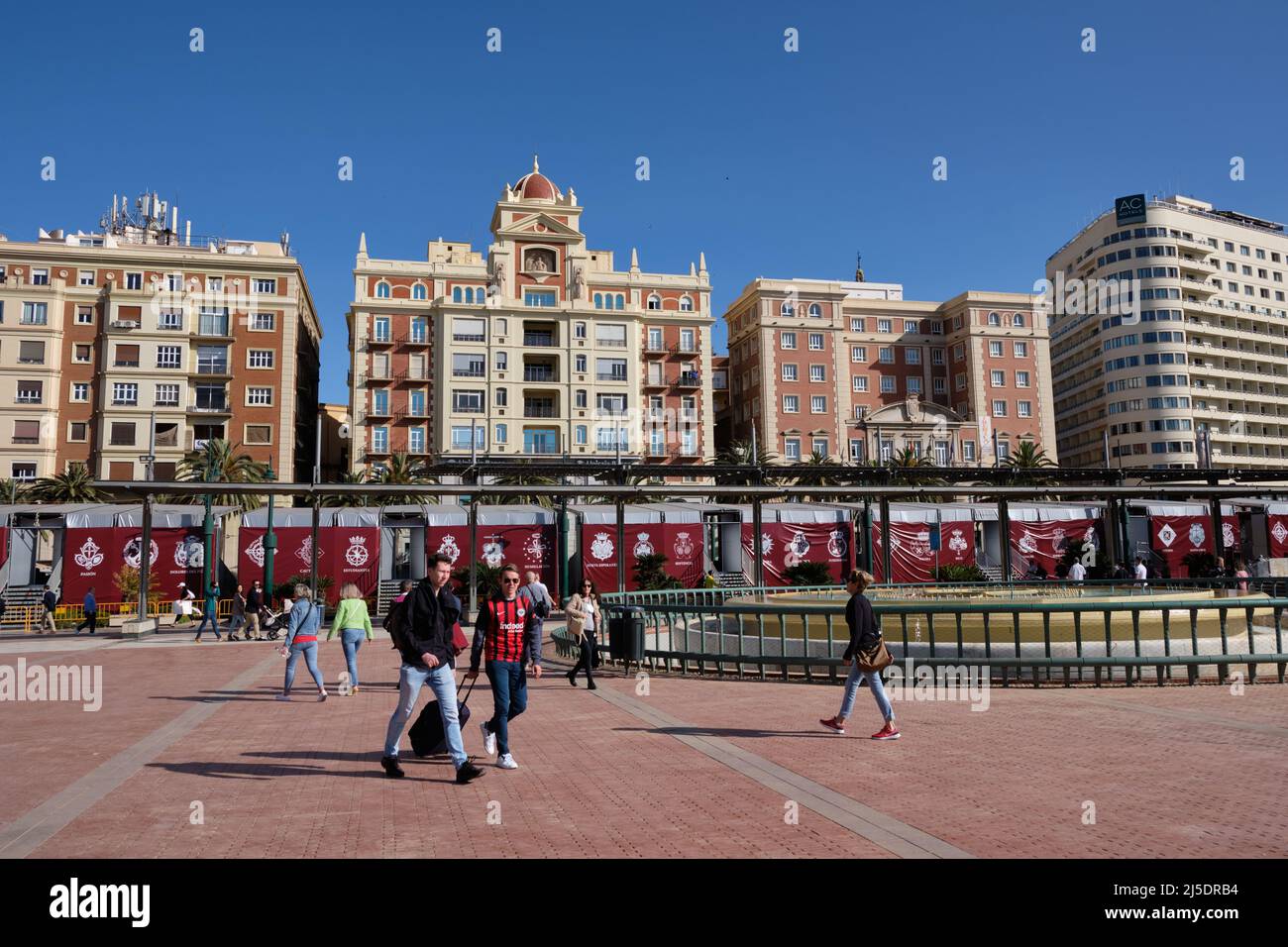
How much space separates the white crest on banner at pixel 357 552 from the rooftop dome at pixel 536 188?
140 ft

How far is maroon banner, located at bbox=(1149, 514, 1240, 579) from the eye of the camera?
4162cm

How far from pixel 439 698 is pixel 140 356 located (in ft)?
210

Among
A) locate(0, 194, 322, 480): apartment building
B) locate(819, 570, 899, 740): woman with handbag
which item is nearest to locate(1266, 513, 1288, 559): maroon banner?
locate(819, 570, 899, 740): woman with handbag

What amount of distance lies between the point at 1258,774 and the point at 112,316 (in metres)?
69.8

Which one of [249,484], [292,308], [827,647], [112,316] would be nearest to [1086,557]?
[827,647]

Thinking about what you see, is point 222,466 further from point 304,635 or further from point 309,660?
point 309,660

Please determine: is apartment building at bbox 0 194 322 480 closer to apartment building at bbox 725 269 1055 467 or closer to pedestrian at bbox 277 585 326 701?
apartment building at bbox 725 269 1055 467

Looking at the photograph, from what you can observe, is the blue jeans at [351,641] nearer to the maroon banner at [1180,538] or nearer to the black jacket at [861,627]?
the black jacket at [861,627]

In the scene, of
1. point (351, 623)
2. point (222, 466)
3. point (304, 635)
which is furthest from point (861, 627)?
point (222, 466)

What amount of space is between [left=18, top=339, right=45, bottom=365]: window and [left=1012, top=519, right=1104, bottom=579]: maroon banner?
62126 mm

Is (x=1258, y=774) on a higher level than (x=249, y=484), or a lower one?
lower
